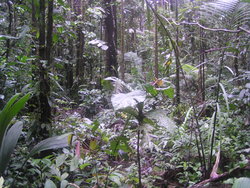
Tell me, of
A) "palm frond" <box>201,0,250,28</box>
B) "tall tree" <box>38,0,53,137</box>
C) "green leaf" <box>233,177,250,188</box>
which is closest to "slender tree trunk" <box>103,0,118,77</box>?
"tall tree" <box>38,0,53,137</box>

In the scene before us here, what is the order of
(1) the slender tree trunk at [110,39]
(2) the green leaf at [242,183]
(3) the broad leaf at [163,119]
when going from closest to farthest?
(2) the green leaf at [242,183], (3) the broad leaf at [163,119], (1) the slender tree trunk at [110,39]

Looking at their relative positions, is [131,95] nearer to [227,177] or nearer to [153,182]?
[227,177]

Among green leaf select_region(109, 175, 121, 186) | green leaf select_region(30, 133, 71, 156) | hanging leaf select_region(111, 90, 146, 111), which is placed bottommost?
green leaf select_region(109, 175, 121, 186)

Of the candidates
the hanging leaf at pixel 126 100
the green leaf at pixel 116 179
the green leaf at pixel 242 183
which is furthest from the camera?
the green leaf at pixel 116 179

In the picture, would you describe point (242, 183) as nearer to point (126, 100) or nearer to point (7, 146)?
point (126, 100)

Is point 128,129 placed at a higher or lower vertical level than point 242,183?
lower

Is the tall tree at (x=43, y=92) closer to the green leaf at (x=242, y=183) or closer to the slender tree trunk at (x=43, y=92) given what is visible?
the slender tree trunk at (x=43, y=92)

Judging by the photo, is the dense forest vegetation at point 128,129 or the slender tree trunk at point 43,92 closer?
the dense forest vegetation at point 128,129

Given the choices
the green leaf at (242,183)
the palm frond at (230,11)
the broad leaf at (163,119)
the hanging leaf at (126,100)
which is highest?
the palm frond at (230,11)

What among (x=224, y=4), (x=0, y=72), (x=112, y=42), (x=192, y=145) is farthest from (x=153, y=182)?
(x=112, y=42)

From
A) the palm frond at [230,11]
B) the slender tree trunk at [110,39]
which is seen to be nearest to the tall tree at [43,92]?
the palm frond at [230,11]

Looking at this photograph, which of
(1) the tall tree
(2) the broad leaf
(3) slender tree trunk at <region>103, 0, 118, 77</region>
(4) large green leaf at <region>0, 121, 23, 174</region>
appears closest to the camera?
(2) the broad leaf

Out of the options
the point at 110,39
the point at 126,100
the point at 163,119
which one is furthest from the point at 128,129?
the point at 110,39

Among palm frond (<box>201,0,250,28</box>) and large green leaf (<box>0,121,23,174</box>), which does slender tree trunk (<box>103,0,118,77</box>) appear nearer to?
palm frond (<box>201,0,250,28</box>)
